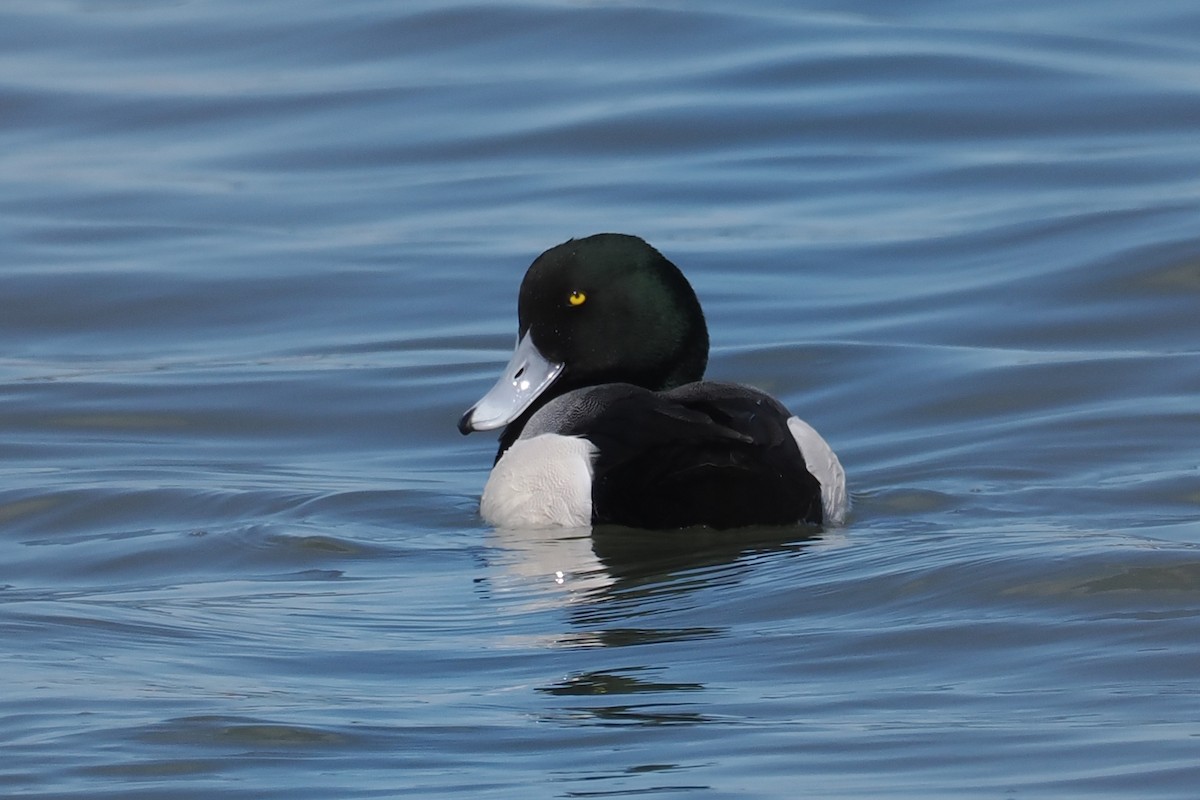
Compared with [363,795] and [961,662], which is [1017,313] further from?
[363,795]

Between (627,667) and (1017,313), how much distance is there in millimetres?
5576

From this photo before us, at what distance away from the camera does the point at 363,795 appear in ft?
13.1

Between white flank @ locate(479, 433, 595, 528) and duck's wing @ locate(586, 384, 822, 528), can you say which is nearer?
duck's wing @ locate(586, 384, 822, 528)

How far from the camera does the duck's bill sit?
7516 mm

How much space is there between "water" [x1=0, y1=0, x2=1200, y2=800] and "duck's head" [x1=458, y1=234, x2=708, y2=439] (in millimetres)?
457

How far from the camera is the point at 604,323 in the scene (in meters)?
7.49

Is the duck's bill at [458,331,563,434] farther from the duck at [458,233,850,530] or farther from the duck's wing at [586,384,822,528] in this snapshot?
the duck's wing at [586,384,822,528]

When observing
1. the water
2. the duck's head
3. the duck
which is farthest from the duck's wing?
the duck's head

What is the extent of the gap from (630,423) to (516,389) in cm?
136

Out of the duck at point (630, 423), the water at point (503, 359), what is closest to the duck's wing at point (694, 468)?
the duck at point (630, 423)

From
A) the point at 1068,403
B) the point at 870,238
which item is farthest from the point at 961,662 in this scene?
the point at 870,238

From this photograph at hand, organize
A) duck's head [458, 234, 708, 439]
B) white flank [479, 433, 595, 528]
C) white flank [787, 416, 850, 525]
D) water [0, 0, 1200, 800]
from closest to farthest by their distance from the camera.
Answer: water [0, 0, 1200, 800] → white flank [479, 433, 595, 528] → white flank [787, 416, 850, 525] → duck's head [458, 234, 708, 439]

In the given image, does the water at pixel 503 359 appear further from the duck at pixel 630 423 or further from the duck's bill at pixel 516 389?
the duck's bill at pixel 516 389

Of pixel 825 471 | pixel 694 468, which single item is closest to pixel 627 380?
pixel 825 471
